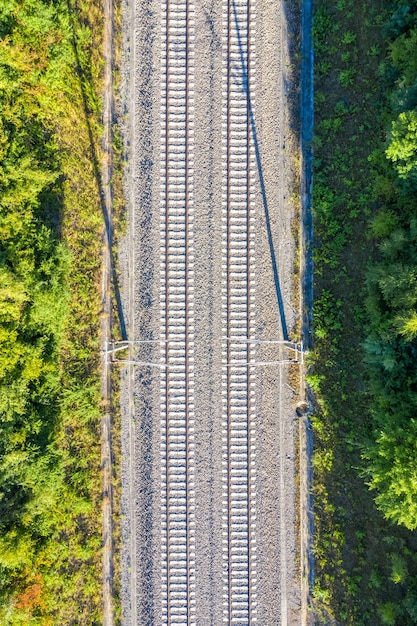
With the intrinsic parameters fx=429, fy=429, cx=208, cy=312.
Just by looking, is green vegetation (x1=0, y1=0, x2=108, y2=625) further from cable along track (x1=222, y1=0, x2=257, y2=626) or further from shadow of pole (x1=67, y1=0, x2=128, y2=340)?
cable along track (x1=222, y1=0, x2=257, y2=626)

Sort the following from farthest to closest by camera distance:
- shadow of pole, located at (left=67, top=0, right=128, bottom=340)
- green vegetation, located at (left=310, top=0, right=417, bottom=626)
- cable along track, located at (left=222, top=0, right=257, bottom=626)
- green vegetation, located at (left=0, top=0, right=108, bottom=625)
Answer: cable along track, located at (left=222, top=0, right=257, bottom=626) < shadow of pole, located at (left=67, top=0, right=128, bottom=340) < green vegetation, located at (left=310, top=0, right=417, bottom=626) < green vegetation, located at (left=0, top=0, right=108, bottom=625)

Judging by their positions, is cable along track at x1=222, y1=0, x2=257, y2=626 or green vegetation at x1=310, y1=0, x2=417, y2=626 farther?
cable along track at x1=222, y1=0, x2=257, y2=626

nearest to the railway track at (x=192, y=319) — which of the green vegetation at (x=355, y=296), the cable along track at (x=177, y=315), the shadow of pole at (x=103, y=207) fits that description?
the cable along track at (x=177, y=315)

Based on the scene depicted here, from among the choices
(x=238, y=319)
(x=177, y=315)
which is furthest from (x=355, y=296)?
(x=177, y=315)

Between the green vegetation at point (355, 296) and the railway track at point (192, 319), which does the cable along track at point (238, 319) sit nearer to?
the railway track at point (192, 319)

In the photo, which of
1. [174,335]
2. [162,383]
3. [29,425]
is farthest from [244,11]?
[29,425]

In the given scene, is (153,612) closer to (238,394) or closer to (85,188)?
(238,394)

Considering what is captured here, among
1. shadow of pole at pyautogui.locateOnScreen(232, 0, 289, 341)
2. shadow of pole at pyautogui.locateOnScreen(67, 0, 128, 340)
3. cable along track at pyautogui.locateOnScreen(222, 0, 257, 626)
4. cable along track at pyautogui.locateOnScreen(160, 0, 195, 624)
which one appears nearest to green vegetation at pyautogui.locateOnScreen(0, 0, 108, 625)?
shadow of pole at pyautogui.locateOnScreen(67, 0, 128, 340)
